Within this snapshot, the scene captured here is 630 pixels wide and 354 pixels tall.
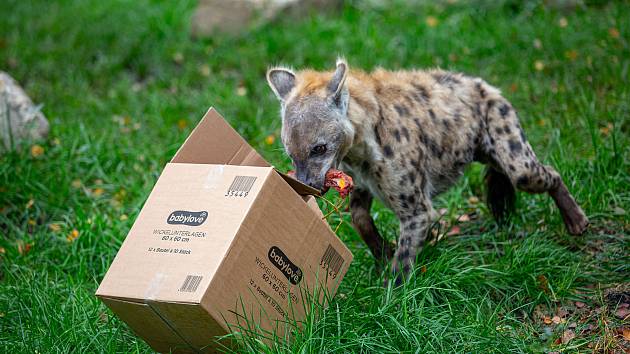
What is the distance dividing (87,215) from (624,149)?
3693 millimetres

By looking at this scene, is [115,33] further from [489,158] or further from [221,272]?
[221,272]

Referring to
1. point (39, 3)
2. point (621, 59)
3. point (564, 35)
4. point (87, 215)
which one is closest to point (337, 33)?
point (564, 35)

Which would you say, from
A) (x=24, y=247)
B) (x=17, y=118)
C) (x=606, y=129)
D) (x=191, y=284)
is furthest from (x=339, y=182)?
(x=17, y=118)

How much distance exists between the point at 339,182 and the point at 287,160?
1889 millimetres

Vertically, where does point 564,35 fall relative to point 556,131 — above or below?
above

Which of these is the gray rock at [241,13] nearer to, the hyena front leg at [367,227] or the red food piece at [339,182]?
the hyena front leg at [367,227]

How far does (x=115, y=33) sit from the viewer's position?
8906 mm

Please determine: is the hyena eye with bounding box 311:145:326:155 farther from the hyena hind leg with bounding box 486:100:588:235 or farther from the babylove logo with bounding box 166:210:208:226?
the hyena hind leg with bounding box 486:100:588:235

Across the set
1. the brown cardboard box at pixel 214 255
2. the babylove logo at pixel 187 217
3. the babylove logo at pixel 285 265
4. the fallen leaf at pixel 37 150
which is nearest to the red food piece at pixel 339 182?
the brown cardboard box at pixel 214 255

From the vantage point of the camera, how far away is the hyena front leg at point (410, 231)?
4336 mm

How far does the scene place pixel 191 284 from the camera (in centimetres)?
310

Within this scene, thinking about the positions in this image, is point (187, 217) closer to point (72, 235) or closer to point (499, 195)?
point (72, 235)

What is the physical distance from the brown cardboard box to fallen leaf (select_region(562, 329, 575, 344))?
1215mm

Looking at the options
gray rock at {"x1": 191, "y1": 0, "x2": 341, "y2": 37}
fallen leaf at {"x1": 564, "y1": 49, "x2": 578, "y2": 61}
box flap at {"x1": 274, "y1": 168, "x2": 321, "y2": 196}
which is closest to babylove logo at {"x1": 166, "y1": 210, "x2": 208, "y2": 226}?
box flap at {"x1": 274, "y1": 168, "x2": 321, "y2": 196}
